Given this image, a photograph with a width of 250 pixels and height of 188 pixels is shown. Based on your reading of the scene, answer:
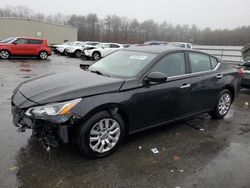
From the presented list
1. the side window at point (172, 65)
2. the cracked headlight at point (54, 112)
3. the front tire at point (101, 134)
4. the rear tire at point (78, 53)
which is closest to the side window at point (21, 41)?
the rear tire at point (78, 53)

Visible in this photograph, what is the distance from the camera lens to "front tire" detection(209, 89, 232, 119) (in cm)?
525

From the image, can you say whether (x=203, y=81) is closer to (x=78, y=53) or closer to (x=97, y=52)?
(x=97, y=52)

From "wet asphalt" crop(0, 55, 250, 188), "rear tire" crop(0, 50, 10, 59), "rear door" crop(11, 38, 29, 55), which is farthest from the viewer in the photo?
"rear door" crop(11, 38, 29, 55)

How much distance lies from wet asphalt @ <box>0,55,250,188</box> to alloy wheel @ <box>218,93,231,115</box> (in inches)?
30.8

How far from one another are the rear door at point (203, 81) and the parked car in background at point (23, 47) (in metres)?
15.2

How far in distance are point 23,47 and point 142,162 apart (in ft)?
53.3

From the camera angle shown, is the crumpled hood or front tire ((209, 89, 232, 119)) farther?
front tire ((209, 89, 232, 119))

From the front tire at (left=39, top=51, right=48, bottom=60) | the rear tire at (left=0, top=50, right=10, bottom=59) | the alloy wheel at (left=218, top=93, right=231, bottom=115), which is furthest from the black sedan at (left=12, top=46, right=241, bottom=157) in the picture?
the front tire at (left=39, top=51, right=48, bottom=60)

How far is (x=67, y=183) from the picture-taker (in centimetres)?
288

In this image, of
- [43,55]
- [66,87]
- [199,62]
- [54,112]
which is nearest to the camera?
[54,112]

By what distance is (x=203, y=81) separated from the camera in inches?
185

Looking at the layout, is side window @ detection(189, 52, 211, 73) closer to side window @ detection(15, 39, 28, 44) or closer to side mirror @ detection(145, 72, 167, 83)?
side mirror @ detection(145, 72, 167, 83)

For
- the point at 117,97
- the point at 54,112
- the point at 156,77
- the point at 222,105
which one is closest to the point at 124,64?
the point at 156,77

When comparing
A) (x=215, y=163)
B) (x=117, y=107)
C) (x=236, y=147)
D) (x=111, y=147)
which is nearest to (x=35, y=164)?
(x=111, y=147)
